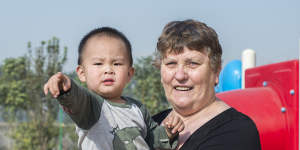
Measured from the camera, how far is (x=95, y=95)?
2252mm

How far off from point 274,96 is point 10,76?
586 inches

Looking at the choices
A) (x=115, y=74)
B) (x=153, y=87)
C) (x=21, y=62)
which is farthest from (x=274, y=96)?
(x=21, y=62)

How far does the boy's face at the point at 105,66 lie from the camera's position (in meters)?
2.41

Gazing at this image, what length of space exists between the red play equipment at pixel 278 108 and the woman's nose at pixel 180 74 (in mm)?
846

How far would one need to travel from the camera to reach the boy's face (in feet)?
7.89

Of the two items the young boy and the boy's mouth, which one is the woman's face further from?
the boy's mouth

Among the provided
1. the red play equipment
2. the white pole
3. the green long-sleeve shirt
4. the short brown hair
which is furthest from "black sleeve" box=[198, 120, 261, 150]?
the white pole

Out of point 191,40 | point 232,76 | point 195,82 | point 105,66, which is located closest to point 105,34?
point 105,66

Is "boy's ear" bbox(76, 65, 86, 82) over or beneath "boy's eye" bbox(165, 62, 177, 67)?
beneath

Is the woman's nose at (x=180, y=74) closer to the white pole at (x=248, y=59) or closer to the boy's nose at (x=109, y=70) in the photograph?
the boy's nose at (x=109, y=70)

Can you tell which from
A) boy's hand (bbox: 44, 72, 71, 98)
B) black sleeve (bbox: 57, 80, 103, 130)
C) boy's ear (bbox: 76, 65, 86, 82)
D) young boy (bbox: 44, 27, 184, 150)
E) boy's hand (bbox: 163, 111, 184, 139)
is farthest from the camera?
boy's hand (bbox: 163, 111, 184, 139)

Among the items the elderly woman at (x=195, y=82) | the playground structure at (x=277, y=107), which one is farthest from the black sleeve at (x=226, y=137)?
the playground structure at (x=277, y=107)

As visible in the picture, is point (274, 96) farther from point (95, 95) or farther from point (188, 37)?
point (95, 95)

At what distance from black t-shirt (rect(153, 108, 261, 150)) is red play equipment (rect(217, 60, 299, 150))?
0.82 metres
